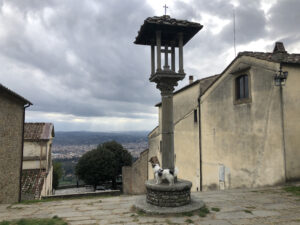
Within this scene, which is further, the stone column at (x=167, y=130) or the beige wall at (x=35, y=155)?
the beige wall at (x=35, y=155)

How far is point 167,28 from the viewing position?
249 inches

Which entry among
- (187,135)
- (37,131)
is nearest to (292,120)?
(187,135)

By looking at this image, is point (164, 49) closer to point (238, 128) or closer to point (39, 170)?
point (238, 128)

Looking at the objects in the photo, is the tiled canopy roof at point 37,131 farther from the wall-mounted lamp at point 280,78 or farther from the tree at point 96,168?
the wall-mounted lamp at point 280,78

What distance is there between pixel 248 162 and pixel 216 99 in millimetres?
4303

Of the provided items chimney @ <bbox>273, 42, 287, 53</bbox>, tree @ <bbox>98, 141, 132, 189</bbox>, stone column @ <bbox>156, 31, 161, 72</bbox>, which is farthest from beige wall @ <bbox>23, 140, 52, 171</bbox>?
tree @ <bbox>98, 141, 132, 189</bbox>

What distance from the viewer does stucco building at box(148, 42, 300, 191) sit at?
9.12 meters

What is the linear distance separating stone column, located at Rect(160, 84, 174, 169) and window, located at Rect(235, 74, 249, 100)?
19.7 ft

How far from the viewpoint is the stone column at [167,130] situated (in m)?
6.32

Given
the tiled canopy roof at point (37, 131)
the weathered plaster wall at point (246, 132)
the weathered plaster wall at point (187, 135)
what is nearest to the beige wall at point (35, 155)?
the tiled canopy roof at point (37, 131)

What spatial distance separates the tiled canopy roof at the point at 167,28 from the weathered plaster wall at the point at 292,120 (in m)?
5.21

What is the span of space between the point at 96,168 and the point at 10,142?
2404 centimetres

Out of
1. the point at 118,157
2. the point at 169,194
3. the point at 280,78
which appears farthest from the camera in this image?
the point at 118,157

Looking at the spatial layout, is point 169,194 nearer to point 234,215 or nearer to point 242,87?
point 234,215
